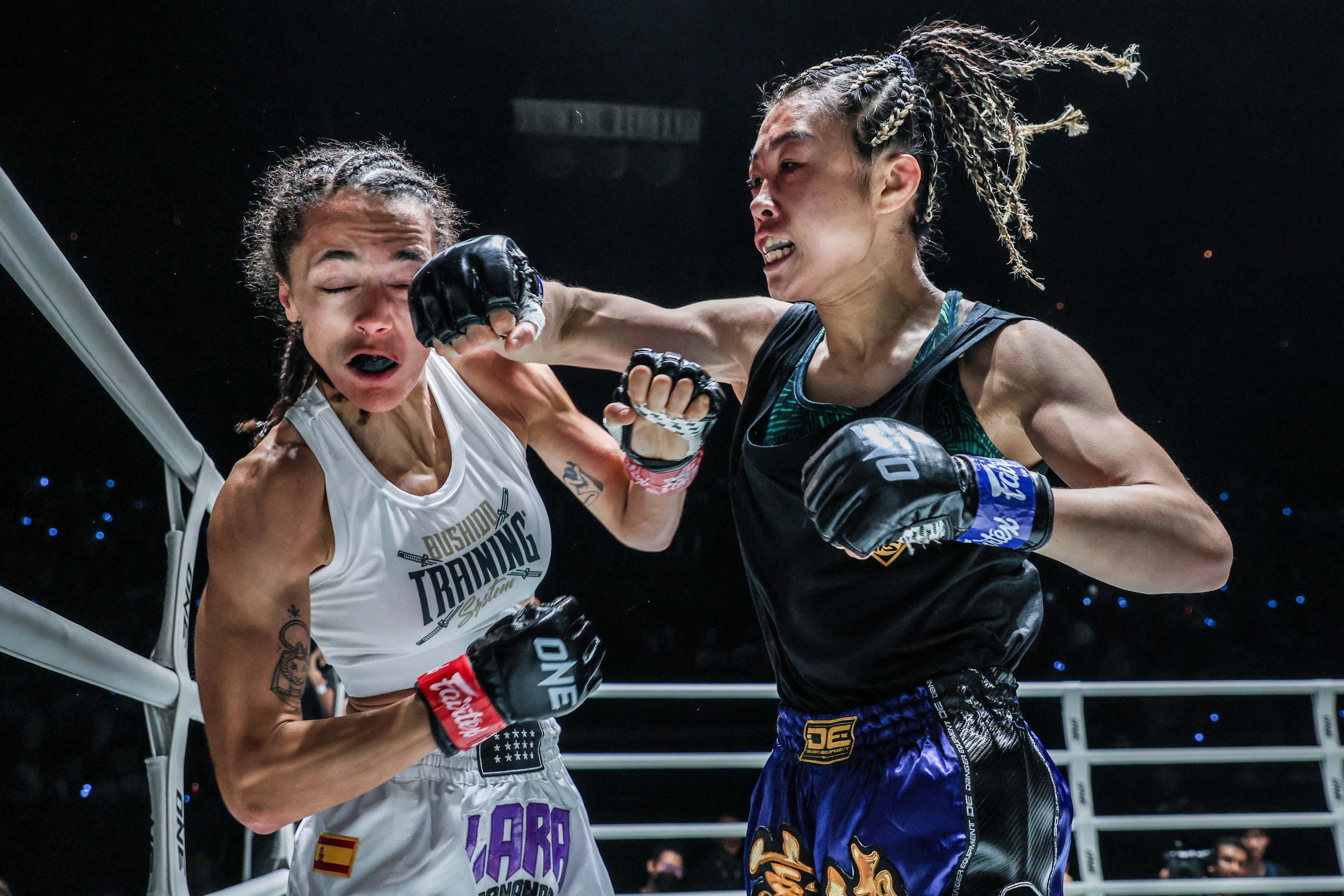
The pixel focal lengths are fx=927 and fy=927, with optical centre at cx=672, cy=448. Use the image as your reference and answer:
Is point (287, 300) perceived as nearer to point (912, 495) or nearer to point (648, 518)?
point (648, 518)

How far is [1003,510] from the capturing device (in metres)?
0.98

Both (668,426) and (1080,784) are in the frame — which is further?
(1080,784)

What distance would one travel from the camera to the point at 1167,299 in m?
5.90

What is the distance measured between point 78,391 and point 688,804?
12.8 feet

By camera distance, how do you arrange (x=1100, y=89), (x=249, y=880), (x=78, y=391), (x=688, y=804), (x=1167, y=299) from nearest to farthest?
(x=249, y=880), (x=78, y=391), (x=688, y=804), (x=1100, y=89), (x=1167, y=299)

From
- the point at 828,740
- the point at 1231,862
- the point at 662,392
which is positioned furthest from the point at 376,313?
the point at 1231,862

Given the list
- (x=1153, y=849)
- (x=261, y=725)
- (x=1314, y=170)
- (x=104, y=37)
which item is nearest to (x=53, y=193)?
(x=104, y=37)

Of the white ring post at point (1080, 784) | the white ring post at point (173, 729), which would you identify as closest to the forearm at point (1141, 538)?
the white ring post at point (173, 729)

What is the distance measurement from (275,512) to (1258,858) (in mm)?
4865

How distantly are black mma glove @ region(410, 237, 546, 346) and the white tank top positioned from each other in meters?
0.20

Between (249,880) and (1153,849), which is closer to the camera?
(249,880)

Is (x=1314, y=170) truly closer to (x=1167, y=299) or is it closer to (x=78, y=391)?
(x=1167, y=299)

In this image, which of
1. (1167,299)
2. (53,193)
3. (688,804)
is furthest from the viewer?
(1167,299)

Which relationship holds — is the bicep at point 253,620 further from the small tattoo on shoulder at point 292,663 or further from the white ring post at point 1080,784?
the white ring post at point 1080,784
